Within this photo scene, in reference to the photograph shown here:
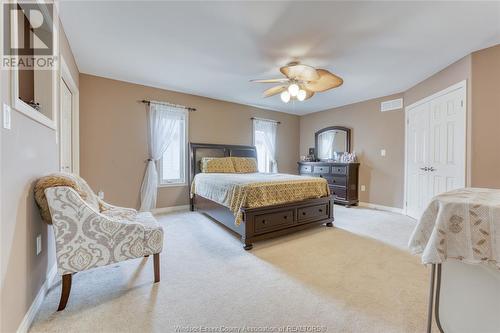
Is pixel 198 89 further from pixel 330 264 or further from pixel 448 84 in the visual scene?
pixel 448 84

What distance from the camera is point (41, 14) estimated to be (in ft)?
6.12

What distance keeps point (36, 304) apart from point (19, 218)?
0.70m

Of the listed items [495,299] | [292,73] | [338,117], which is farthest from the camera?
[338,117]

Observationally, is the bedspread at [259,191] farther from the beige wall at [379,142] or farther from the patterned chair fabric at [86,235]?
the beige wall at [379,142]

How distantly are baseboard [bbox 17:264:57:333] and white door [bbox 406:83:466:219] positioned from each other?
14.1 ft

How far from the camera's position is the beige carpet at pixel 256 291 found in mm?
1472

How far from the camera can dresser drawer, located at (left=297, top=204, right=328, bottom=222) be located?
124 inches

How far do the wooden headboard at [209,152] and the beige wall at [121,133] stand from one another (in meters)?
0.18

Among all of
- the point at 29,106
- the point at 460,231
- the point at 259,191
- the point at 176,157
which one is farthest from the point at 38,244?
the point at 176,157

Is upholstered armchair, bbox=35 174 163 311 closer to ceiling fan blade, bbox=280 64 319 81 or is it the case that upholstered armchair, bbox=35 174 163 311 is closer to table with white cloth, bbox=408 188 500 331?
table with white cloth, bbox=408 188 500 331

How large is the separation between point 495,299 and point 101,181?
4.64 meters

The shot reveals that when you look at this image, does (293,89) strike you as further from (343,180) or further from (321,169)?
(321,169)

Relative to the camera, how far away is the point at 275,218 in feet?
9.51

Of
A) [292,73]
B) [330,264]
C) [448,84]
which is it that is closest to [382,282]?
[330,264]
